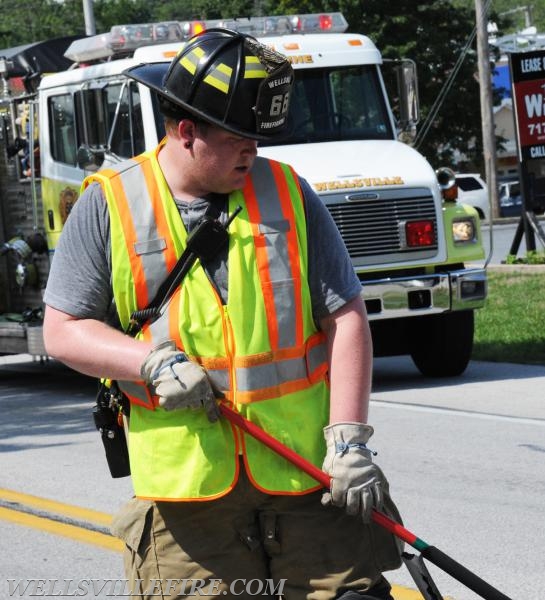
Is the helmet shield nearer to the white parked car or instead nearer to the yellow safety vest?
the yellow safety vest

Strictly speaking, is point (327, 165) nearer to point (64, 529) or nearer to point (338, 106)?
point (338, 106)

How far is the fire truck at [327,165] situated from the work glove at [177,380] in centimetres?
774

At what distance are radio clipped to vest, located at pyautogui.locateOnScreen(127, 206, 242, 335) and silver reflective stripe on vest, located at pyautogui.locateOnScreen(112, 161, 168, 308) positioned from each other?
0.07ft

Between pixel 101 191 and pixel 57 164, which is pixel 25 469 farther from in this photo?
pixel 101 191

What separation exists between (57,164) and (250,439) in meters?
9.10

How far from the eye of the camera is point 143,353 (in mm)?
3143

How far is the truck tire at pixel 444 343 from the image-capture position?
1142cm

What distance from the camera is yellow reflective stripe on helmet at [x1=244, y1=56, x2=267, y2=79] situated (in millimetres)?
3150

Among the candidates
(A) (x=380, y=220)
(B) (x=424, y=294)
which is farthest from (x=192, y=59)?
(B) (x=424, y=294)

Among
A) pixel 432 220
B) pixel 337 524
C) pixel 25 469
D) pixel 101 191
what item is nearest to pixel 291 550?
pixel 337 524

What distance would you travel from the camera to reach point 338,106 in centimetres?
1178

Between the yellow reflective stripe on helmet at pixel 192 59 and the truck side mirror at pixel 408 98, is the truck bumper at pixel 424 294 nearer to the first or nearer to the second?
the truck side mirror at pixel 408 98

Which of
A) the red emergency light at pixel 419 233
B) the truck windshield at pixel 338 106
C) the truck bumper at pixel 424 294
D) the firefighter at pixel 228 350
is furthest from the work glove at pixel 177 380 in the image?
the truck windshield at pixel 338 106

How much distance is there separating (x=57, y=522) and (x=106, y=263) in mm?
3805
